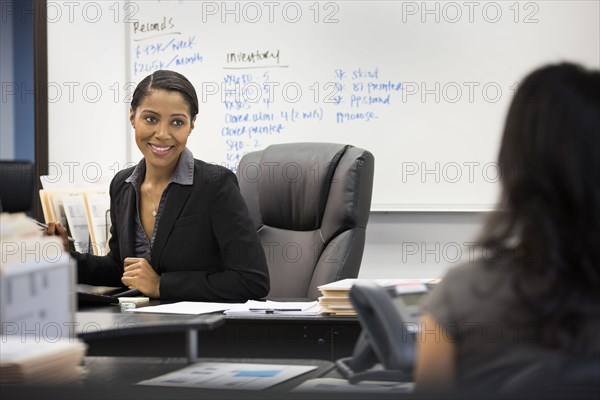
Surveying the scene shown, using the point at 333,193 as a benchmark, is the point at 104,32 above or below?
above

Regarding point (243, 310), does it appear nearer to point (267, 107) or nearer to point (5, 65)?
point (267, 107)

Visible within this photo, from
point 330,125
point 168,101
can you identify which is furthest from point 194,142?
point 168,101

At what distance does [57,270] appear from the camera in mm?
909

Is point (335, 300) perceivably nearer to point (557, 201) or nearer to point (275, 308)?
point (275, 308)

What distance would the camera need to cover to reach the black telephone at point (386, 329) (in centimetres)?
89

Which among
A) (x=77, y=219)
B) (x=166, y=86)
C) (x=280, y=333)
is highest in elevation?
(x=166, y=86)

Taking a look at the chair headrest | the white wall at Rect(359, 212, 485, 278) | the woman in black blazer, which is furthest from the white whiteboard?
the woman in black blazer

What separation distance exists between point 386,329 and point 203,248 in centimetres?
139

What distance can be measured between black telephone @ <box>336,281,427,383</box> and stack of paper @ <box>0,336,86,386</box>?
34cm

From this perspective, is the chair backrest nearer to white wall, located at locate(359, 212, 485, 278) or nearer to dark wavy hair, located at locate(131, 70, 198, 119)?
dark wavy hair, located at locate(131, 70, 198, 119)

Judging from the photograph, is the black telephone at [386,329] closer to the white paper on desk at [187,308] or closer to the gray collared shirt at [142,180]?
the white paper on desk at [187,308]

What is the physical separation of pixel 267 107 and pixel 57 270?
2.77 m

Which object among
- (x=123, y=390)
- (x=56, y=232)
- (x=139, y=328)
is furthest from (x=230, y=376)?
(x=56, y=232)

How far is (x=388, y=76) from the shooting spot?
11.6ft
